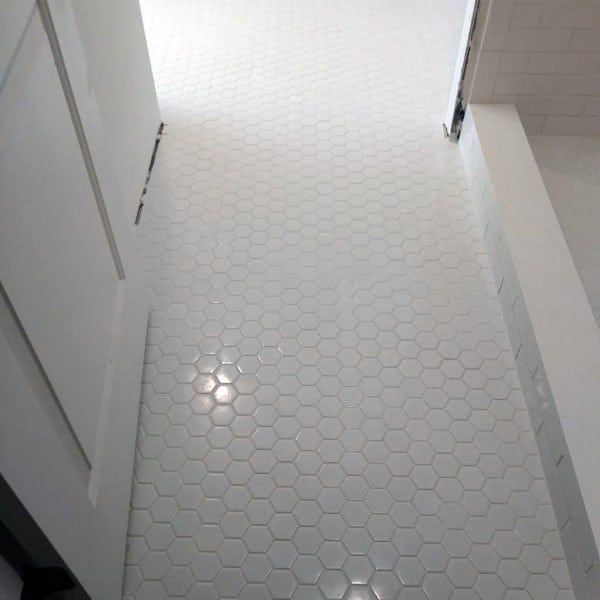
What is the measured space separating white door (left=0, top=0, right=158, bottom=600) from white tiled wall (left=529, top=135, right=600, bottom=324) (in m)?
1.24

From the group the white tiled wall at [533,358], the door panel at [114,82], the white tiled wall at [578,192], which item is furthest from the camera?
the white tiled wall at [578,192]

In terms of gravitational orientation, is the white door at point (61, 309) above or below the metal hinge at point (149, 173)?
above

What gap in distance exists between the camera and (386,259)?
1821mm

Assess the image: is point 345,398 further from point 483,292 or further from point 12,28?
point 12,28

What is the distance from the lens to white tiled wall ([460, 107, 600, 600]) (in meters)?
1.24

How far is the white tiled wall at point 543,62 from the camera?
1765 mm

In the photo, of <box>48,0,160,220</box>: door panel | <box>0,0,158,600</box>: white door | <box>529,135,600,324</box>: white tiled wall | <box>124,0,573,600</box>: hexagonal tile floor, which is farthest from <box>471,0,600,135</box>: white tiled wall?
<box>0,0,158,600</box>: white door

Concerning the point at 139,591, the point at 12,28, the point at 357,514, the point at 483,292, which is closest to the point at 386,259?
the point at 483,292

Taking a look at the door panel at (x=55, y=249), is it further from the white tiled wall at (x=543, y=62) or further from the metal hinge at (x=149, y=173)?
the white tiled wall at (x=543, y=62)

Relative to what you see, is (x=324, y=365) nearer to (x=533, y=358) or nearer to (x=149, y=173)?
(x=533, y=358)

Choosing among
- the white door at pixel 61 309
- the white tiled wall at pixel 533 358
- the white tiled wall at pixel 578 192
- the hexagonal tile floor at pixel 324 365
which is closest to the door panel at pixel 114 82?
the white door at pixel 61 309

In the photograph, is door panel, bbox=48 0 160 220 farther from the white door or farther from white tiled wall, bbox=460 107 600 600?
white tiled wall, bbox=460 107 600 600

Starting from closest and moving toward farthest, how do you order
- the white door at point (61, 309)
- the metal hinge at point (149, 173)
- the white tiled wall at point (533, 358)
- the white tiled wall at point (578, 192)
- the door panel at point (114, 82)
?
the white door at point (61, 309) → the door panel at point (114, 82) → the white tiled wall at point (533, 358) → the white tiled wall at point (578, 192) → the metal hinge at point (149, 173)

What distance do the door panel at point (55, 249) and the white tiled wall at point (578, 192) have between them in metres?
1.26
